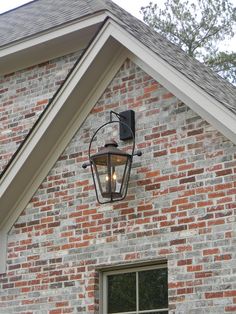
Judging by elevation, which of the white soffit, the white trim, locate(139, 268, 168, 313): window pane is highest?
the white soffit

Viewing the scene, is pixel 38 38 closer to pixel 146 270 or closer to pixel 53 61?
pixel 53 61

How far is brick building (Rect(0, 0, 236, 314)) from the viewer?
7426mm

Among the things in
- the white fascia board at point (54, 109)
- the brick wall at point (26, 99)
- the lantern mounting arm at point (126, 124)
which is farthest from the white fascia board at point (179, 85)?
the brick wall at point (26, 99)

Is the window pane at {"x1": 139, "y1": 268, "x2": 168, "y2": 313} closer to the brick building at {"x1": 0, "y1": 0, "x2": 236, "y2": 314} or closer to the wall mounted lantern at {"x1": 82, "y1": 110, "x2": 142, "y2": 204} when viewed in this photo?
the brick building at {"x1": 0, "y1": 0, "x2": 236, "y2": 314}

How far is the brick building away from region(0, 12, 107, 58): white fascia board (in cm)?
172

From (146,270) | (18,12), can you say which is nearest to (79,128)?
(146,270)

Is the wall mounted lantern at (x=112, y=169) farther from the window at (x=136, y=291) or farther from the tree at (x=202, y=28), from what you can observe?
the tree at (x=202, y=28)

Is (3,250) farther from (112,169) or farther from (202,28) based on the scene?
Result: (202,28)

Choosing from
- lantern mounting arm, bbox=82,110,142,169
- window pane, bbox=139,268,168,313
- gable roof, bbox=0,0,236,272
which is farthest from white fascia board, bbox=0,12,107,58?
window pane, bbox=139,268,168,313

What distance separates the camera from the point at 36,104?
1092 cm

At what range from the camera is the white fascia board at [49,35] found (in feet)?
34.0

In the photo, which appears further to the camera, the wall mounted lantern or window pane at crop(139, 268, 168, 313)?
the wall mounted lantern

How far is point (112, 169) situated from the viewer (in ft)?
26.0

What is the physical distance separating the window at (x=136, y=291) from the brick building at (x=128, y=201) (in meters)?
0.01
